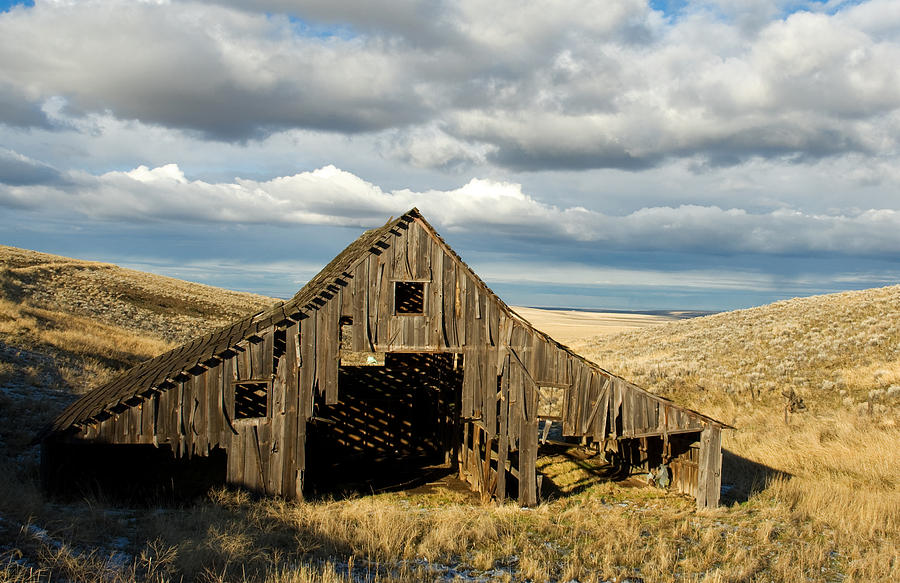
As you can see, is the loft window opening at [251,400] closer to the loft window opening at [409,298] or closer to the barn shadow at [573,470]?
the loft window opening at [409,298]

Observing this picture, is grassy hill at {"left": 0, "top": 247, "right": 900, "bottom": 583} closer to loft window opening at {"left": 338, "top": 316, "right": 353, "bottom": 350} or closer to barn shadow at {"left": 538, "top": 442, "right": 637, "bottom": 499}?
barn shadow at {"left": 538, "top": 442, "right": 637, "bottom": 499}

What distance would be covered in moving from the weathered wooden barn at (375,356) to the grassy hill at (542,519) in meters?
1.13

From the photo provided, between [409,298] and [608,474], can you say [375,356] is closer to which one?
[409,298]

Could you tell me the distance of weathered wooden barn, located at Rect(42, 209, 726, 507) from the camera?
14.3 m

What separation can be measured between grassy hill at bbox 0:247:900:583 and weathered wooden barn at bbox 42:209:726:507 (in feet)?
3.72

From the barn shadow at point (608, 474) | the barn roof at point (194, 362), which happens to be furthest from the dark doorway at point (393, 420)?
the barn roof at point (194, 362)

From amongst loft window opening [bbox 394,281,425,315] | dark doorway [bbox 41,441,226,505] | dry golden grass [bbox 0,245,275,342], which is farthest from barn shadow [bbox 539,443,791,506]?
dry golden grass [bbox 0,245,275,342]

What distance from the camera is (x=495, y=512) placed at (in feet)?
50.4

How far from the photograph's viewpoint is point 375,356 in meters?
16.1

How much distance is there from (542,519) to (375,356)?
576 cm

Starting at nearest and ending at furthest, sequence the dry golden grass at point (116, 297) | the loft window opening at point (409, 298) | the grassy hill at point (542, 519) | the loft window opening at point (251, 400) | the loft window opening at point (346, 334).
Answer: the grassy hill at point (542, 519), the loft window opening at point (346, 334), the loft window opening at point (251, 400), the loft window opening at point (409, 298), the dry golden grass at point (116, 297)

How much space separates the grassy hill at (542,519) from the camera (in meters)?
10.6

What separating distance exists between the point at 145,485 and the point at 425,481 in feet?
25.8

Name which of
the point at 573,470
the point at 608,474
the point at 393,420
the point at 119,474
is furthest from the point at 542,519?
the point at 119,474
